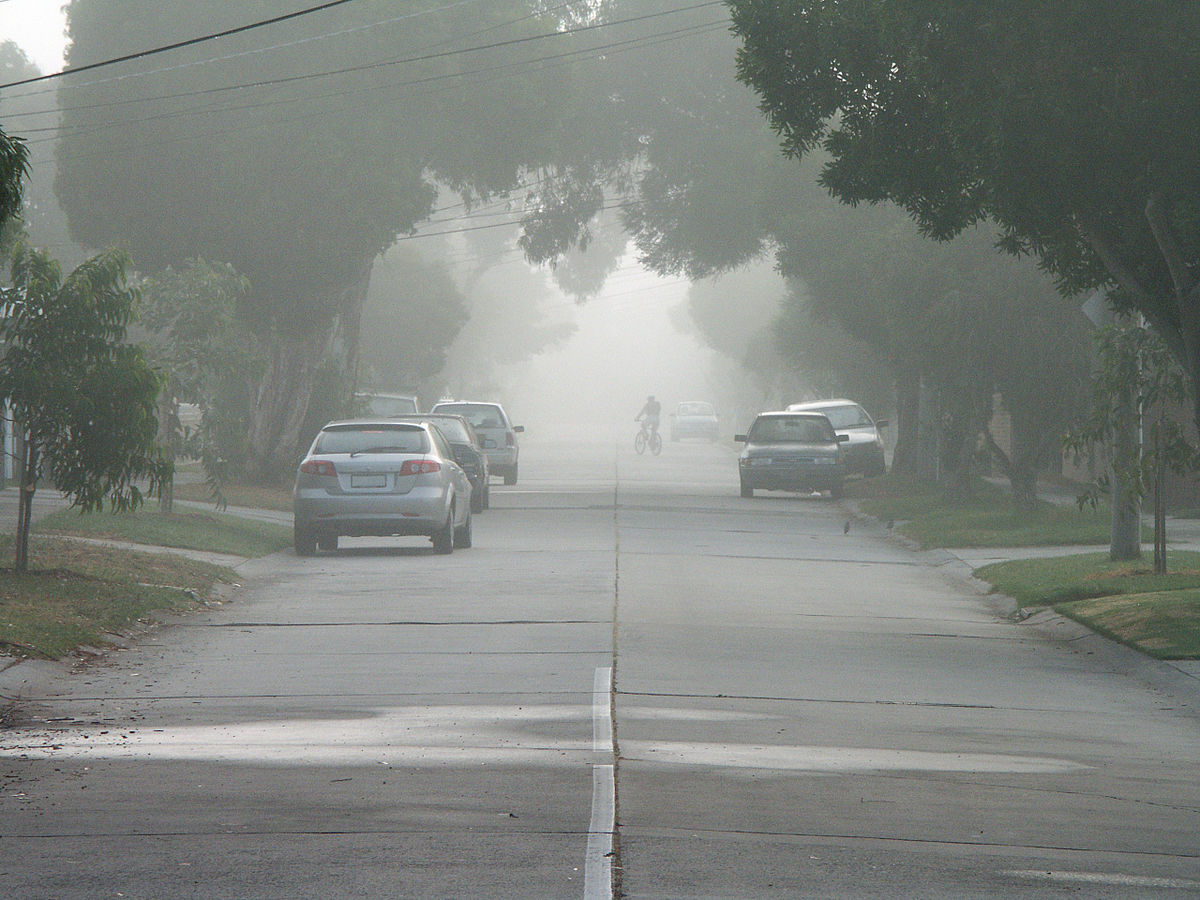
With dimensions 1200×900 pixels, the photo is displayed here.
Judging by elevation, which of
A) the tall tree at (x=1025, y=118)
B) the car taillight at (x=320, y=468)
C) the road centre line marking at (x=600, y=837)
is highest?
the tall tree at (x=1025, y=118)

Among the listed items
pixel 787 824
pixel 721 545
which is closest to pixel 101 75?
pixel 721 545

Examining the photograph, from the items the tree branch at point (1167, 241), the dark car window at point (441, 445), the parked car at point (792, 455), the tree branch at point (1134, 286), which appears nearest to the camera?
the tree branch at point (1167, 241)

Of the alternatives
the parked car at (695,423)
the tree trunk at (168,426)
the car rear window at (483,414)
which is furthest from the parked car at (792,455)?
the parked car at (695,423)

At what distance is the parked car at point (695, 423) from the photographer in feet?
263

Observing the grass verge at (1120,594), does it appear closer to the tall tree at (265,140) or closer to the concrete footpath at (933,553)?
the concrete footpath at (933,553)

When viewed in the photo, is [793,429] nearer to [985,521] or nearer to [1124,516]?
[985,521]

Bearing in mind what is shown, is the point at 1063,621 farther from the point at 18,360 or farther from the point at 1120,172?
the point at 18,360

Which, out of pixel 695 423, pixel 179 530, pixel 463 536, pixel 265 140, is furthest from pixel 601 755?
pixel 695 423

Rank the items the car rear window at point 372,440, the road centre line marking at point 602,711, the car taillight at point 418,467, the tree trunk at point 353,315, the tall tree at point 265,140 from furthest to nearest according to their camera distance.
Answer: the tree trunk at point 353,315 → the tall tree at point 265,140 → the car rear window at point 372,440 → the car taillight at point 418,467 → the road centre line marking at point 602,711

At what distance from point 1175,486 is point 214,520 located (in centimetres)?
1553

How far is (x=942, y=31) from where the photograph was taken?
13453 millimetres

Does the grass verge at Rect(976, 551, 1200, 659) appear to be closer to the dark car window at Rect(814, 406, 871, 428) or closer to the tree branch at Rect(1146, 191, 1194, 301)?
the tree branch at Rect(1146, 191, 1194, 301)

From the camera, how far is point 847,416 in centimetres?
→ 3947

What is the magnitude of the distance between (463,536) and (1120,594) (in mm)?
8667
